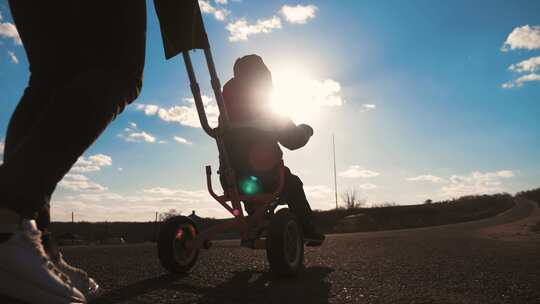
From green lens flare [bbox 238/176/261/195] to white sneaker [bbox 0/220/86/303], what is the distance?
249 cm

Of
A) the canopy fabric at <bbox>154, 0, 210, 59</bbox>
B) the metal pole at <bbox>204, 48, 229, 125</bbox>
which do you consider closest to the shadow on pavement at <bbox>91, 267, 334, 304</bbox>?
the metal pole at <bbox>204, 48, 229, 125</bbox>

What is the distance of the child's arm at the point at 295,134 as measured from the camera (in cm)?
340

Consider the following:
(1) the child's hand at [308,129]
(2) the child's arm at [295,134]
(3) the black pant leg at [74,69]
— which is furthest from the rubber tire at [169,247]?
(3) the black pant leg at [74,69]

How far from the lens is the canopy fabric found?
2.12m

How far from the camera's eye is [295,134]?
3.41m

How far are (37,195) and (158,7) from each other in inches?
48.1

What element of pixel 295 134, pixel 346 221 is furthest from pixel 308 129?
pixel 346 221

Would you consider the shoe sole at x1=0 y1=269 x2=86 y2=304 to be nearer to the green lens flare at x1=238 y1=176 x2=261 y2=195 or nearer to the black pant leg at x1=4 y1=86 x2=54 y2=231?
the black pant leg at x1=4 y1=86 x2=54 y2=231

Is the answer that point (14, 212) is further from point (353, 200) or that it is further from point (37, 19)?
point (353, 200)

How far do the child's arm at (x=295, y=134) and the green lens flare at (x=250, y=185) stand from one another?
1.49ft

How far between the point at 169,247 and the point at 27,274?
1.99 metres

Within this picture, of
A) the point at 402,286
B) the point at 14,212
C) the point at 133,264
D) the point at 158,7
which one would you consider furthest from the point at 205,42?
the point at 133,264

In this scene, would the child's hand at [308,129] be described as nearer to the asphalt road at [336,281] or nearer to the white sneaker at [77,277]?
the asphalt road at [336,281]

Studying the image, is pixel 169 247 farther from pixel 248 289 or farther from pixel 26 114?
pixel 26 114
